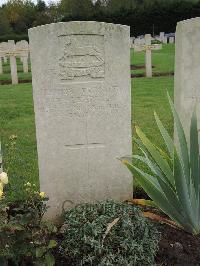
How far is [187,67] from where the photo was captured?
3.58m

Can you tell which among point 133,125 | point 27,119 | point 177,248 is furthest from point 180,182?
point 27,119

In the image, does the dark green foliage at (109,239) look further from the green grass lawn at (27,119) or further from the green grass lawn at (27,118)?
the green grass lawn at (27,118)

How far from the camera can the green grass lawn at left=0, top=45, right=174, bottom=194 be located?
465 cm

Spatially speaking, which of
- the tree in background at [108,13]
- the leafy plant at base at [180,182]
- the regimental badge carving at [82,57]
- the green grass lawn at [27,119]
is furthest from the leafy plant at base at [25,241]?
the tree in background at [108,13]

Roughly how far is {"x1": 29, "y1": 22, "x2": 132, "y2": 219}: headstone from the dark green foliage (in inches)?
23.0

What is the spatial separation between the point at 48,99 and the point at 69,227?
39.6 inches

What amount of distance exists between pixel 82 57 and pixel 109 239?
1.39 meters

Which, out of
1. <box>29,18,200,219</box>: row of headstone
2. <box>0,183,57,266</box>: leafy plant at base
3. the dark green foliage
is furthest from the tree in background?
<box>0,183,57,266</box>: leafy plant at base

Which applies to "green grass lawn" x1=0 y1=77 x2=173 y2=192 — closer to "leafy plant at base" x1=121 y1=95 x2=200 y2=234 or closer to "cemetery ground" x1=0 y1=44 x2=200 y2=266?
"cemetery ground" x1=0 y1=44 x2=200 y2=266

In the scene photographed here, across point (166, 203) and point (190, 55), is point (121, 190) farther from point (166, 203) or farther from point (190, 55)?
point (190, 55)

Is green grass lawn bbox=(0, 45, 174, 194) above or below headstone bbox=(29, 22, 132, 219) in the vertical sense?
below

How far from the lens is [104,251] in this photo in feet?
8.61

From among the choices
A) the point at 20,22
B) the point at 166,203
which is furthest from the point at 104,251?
the point at 20,22

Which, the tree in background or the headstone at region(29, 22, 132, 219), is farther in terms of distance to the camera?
the tree in background
